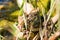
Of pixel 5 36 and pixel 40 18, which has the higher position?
pixel 40 18

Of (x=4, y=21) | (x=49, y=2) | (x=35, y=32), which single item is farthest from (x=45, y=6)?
(x=4, y=21)

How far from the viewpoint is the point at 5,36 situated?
131 centimetres

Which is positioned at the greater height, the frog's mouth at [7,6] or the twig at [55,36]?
the frog's mouth at [7,6]

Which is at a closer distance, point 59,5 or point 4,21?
point 59,5

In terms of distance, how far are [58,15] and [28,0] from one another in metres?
0.21

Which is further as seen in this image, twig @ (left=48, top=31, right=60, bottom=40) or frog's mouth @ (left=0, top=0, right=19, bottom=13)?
frog's mouth @ (left=0, top=0, right=19, bottom=13)

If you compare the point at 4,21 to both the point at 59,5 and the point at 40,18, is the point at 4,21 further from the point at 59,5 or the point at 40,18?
the point at 59,5

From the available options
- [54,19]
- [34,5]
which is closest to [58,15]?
[54,19]

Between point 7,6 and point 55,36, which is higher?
point 7,6

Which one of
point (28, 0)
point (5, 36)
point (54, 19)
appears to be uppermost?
point (28, 0)

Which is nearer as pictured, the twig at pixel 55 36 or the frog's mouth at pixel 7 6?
the twig at pixel 55 36

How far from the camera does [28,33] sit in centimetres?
124

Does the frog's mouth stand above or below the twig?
above

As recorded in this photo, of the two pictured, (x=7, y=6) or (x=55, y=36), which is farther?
(x=7, y=6)
